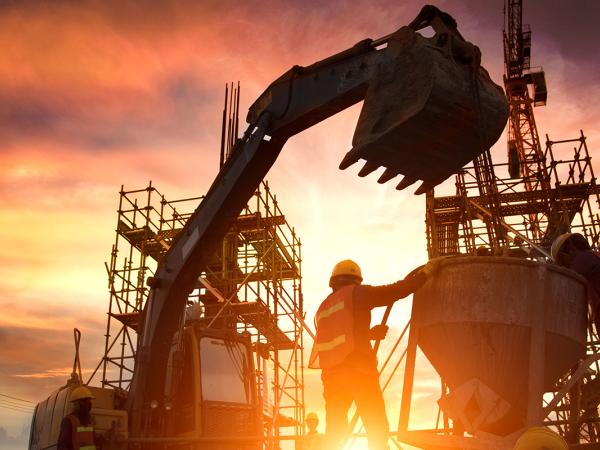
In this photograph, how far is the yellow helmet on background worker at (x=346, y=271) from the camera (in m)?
6.33

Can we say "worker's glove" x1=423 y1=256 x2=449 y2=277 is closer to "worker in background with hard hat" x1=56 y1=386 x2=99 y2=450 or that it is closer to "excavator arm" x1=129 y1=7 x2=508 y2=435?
"excavator arm" x1=129 y1=7 x2=508 y2=435

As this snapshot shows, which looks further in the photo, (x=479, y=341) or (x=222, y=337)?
(x=222, y=337)

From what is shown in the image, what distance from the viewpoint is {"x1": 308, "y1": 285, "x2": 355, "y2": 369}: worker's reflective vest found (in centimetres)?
581

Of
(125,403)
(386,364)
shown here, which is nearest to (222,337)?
(125,403)

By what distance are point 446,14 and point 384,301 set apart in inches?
130

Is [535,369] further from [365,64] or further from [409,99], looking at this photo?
[365,64]

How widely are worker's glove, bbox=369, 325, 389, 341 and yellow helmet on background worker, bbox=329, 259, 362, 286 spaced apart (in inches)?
22.5

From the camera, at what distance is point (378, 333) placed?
6020 millimetres

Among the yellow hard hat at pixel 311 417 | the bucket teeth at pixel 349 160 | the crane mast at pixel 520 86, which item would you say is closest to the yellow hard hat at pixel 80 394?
the bucket teeth at pixel 349 160

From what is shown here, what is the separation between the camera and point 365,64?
728 centimetres

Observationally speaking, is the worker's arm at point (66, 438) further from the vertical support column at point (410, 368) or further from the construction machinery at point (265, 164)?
the vertical support column at point (410, 368)

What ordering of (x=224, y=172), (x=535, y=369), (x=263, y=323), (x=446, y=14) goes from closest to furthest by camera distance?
1. (x=535, y=369)
2. (x=446, y=14)
3. (x=224, y=172)
4. (x=263, y=323)

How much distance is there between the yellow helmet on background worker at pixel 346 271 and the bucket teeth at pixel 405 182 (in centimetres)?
124

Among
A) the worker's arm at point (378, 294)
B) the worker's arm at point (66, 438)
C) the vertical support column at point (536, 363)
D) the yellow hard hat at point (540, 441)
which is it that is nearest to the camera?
the yellow hard hat at point (540, 441)
